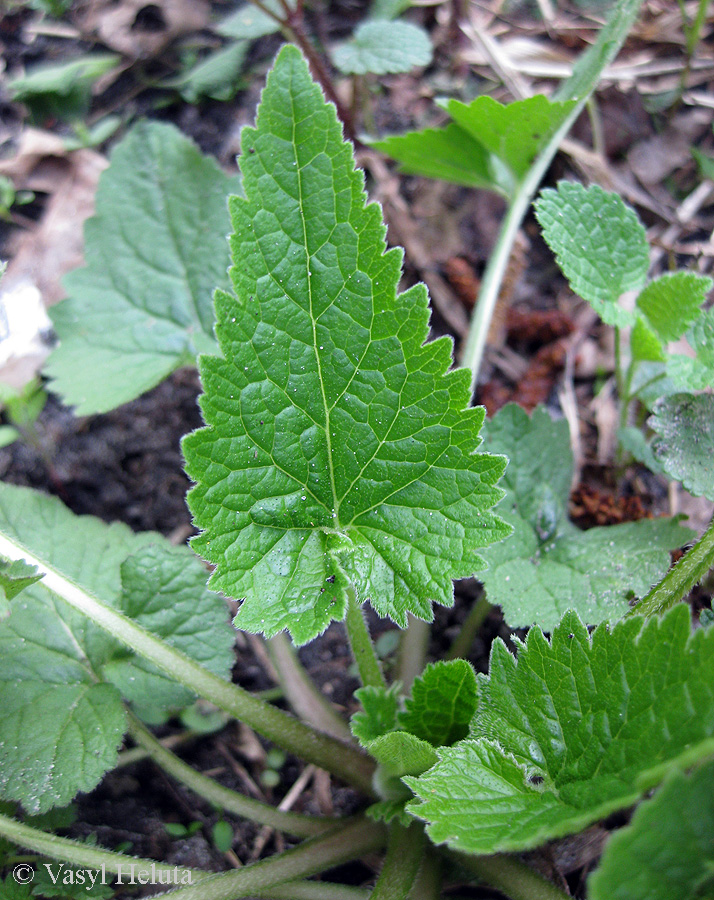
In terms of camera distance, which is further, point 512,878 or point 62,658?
point 62,658

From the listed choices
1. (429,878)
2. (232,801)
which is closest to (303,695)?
(232,801)

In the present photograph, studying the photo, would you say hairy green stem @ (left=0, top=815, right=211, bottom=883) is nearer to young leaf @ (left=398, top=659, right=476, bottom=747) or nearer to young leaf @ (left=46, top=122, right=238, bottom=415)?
young leaf @ (left=398, top=659, right=476, bottom=747)

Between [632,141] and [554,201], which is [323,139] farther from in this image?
[632,141]

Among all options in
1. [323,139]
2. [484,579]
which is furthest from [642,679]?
[323,139]

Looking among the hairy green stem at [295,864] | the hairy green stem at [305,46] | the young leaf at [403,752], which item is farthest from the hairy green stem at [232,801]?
the hairy green stem at [305,46]

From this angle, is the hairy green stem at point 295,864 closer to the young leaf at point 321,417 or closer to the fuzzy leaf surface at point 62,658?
the fuzzy leaf surface at point 62,658

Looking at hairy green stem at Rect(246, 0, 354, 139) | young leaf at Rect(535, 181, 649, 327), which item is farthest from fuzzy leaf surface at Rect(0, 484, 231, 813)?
hairy green stem at Rect(246, 0, 354, 139)

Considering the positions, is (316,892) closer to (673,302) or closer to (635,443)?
(635,443)
